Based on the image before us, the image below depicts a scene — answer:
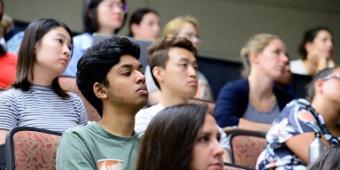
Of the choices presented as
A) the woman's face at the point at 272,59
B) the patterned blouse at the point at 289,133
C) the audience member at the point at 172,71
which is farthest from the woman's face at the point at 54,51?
the woman's face at the point at 272,59

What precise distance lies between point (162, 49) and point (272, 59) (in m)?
1.29

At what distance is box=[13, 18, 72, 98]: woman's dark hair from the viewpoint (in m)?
4.29

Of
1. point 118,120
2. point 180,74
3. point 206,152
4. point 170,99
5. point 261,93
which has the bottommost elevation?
point 261,93

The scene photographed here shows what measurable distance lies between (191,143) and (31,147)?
1.06 m

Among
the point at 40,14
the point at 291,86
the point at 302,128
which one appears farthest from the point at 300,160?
the point at 40,14

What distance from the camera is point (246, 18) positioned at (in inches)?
314

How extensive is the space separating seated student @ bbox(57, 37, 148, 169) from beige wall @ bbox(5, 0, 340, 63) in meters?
4.15

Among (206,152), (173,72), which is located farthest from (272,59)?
(206,152)

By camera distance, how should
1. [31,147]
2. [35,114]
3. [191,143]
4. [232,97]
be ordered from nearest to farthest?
[191,143]
[31,147]
[35,114]
[232,97]

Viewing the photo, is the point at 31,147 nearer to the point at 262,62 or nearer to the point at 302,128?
the point at 302,128

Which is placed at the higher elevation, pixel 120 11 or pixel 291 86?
pixel 120 11

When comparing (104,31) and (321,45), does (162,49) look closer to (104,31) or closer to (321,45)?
(104,31)

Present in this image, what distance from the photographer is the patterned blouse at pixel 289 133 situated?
14.8ft

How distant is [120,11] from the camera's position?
6055 millimetres
